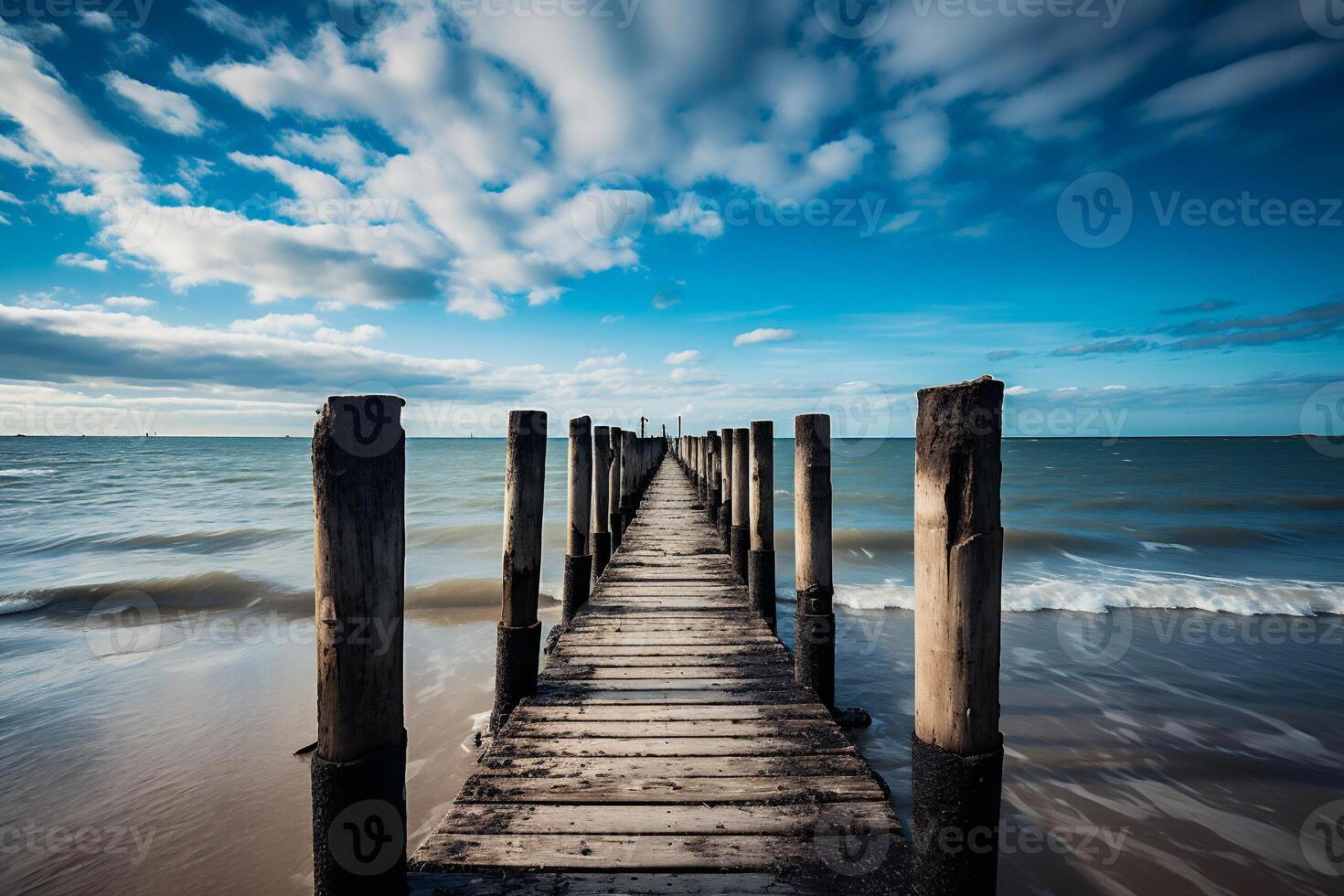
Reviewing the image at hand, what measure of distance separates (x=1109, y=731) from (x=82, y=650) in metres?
13.8

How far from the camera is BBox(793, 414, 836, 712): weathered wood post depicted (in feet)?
14.3

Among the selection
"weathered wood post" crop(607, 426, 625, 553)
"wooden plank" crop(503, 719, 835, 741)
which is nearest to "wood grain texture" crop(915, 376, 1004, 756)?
"wooden plank" crop(503, 719, 835, 741)

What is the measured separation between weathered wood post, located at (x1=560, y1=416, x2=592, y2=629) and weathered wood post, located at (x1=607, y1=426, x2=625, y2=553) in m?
3.86

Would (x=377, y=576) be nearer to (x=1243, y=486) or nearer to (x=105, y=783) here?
(x=105, y=783)

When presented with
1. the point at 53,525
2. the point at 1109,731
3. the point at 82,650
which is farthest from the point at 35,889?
the point at 53,525

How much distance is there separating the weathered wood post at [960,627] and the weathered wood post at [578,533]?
5.08 metres

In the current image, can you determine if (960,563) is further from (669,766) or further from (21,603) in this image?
(21,603)

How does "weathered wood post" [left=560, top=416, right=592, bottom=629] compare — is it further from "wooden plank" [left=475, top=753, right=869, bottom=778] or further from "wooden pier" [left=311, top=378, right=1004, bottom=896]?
"wooden plank" [left=475, top=753, right=869, bottom=778]

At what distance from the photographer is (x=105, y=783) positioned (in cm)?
532

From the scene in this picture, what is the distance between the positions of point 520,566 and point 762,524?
9.90 ft

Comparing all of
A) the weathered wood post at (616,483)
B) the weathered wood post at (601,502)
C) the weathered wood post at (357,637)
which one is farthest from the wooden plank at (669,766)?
the weathered wood post at (616,483)

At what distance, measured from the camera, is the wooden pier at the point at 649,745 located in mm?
2127

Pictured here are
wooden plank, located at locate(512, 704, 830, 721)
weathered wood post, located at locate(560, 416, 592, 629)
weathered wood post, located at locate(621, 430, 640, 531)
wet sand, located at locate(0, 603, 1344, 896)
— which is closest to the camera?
wooden plank, located at locate(512, 704, 830, 721)

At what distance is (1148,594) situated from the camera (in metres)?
12.4
